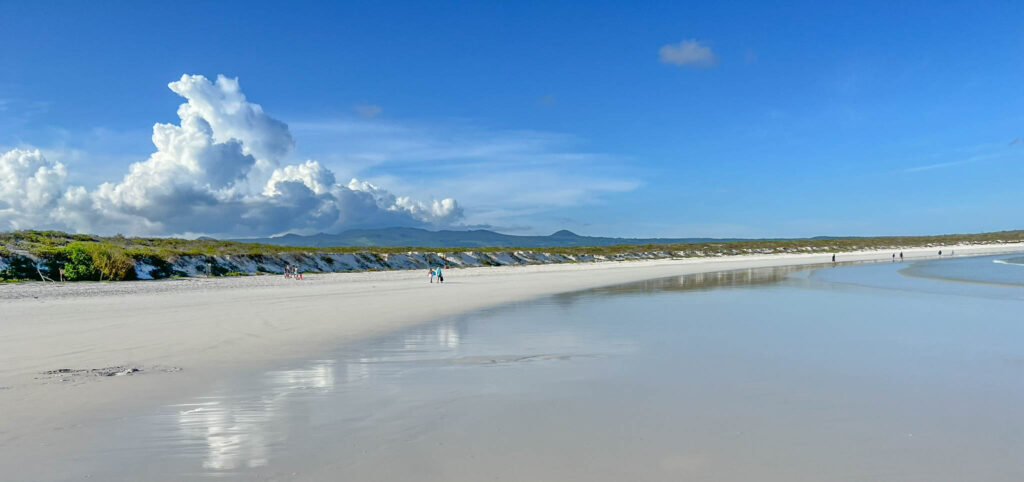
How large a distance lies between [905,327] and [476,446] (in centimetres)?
1255

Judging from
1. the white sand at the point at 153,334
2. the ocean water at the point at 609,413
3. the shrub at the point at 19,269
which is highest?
the shrub at the point at 19,269

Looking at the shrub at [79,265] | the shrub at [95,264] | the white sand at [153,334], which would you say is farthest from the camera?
the shrub at [95,264]

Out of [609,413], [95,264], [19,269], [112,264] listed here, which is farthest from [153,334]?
[19,269]

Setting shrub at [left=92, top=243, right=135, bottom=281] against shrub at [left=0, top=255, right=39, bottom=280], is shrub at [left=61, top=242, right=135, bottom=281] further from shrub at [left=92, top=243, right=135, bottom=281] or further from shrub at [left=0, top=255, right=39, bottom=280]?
shrub at [left=0, top=255, right=39, bottom=280]

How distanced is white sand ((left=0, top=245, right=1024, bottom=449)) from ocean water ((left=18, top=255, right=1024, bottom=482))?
3.38 ft

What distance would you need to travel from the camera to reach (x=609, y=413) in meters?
6.72

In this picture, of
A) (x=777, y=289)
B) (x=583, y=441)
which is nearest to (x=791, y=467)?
(x=583, y=441)

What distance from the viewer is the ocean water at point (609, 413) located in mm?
5055

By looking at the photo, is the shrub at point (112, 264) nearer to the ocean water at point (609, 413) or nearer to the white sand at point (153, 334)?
the white sand at point (153, 334)

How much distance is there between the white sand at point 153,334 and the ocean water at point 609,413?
1029mm

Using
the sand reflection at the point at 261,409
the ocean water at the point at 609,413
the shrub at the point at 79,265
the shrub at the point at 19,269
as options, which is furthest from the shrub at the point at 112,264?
the sand reflection at the point at 261,409

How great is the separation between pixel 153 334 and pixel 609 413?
1118 cm

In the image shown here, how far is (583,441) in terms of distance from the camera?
5707 mm

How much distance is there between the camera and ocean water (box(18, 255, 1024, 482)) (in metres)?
5.05
